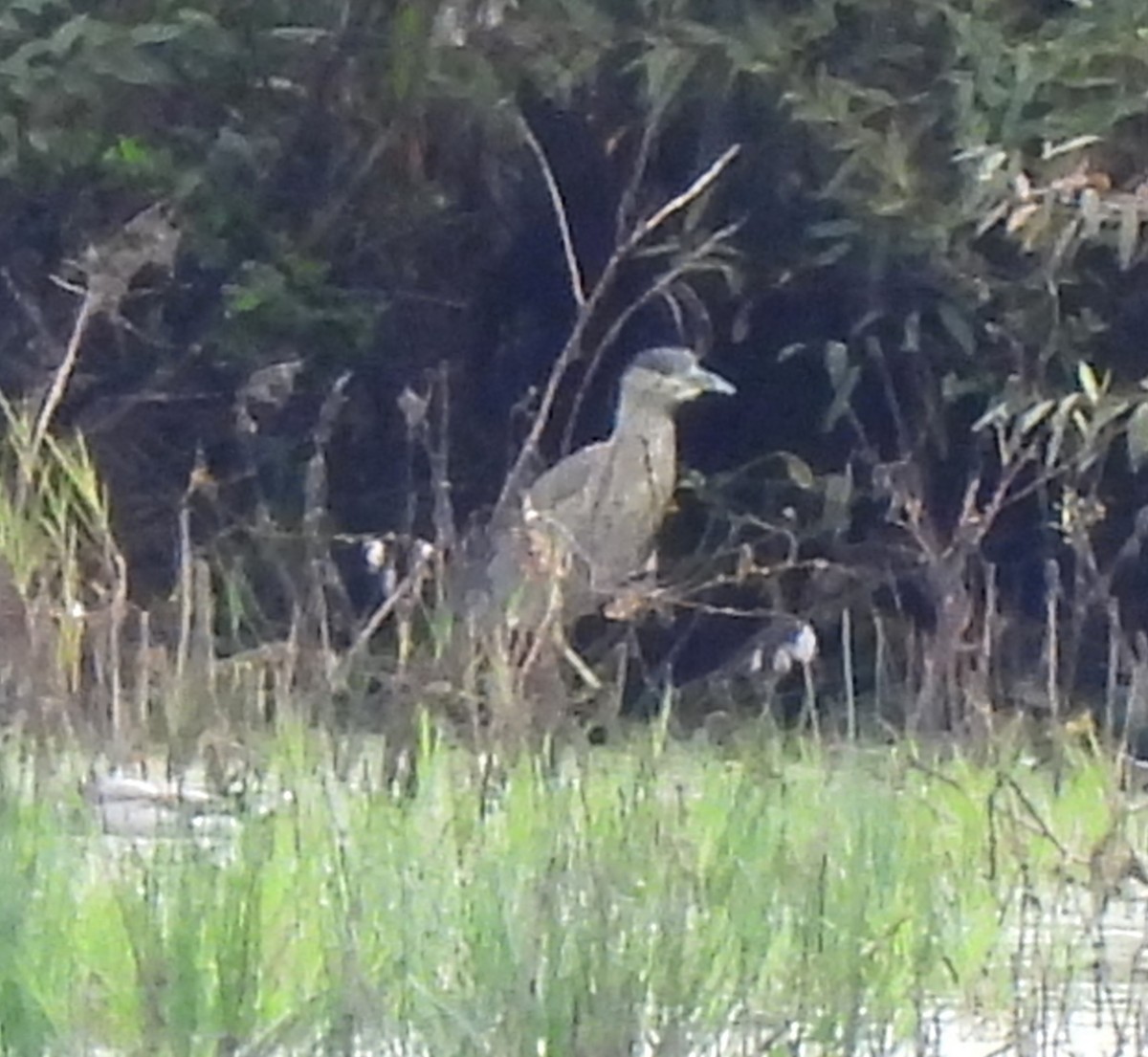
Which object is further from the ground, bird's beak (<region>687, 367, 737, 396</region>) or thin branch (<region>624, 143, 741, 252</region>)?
thin branch (<region>624, 143, 741, 252</region>)

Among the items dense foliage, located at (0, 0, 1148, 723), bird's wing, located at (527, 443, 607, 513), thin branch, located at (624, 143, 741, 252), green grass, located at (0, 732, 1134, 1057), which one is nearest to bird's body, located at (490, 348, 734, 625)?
bird's wing, located at (527, 443, 607, 513)

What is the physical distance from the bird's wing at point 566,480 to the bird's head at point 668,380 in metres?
0.66

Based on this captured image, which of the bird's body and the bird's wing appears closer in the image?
the bird's body

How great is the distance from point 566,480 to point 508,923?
5351 mm

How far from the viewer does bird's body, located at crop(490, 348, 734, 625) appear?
784 centimetres

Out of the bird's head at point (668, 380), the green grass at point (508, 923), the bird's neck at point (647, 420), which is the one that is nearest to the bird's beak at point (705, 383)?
the bird's head at point (668, 380)

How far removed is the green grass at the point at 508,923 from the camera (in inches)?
167

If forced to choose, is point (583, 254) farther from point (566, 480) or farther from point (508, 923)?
point (508, 923)

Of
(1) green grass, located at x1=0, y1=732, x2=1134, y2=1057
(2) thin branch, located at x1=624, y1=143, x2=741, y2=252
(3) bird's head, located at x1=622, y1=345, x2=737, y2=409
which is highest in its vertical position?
(2) thin branch, located at x1=624, y1=143, x2=741, y2=252

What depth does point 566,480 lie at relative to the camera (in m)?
9.64

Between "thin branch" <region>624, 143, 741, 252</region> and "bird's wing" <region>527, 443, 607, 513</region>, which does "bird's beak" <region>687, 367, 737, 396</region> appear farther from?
"bird's wing" <region>527, 443, 607, 513</region>

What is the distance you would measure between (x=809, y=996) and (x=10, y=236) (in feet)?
23.8

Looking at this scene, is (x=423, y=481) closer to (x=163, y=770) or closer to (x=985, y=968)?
(x=163, y=770)

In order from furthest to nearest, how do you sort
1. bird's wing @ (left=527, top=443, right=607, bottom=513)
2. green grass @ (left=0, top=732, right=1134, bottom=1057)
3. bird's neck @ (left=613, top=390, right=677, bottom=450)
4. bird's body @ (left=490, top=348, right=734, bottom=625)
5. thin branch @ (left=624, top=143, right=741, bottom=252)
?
1. bird's neck @ (left=613, top=390, right=677, bottom=450)
2. bird's wing @ (left=527, top=443, right=607, bottom=513)
3. bird's body @ (left=490, top=348, right=734, bottom=625)
4. thin branch @ (left=624, top=143, right=741, bottom=252)
5. green grass @ (left=0, top=732, right=1134, bottom=1057)
